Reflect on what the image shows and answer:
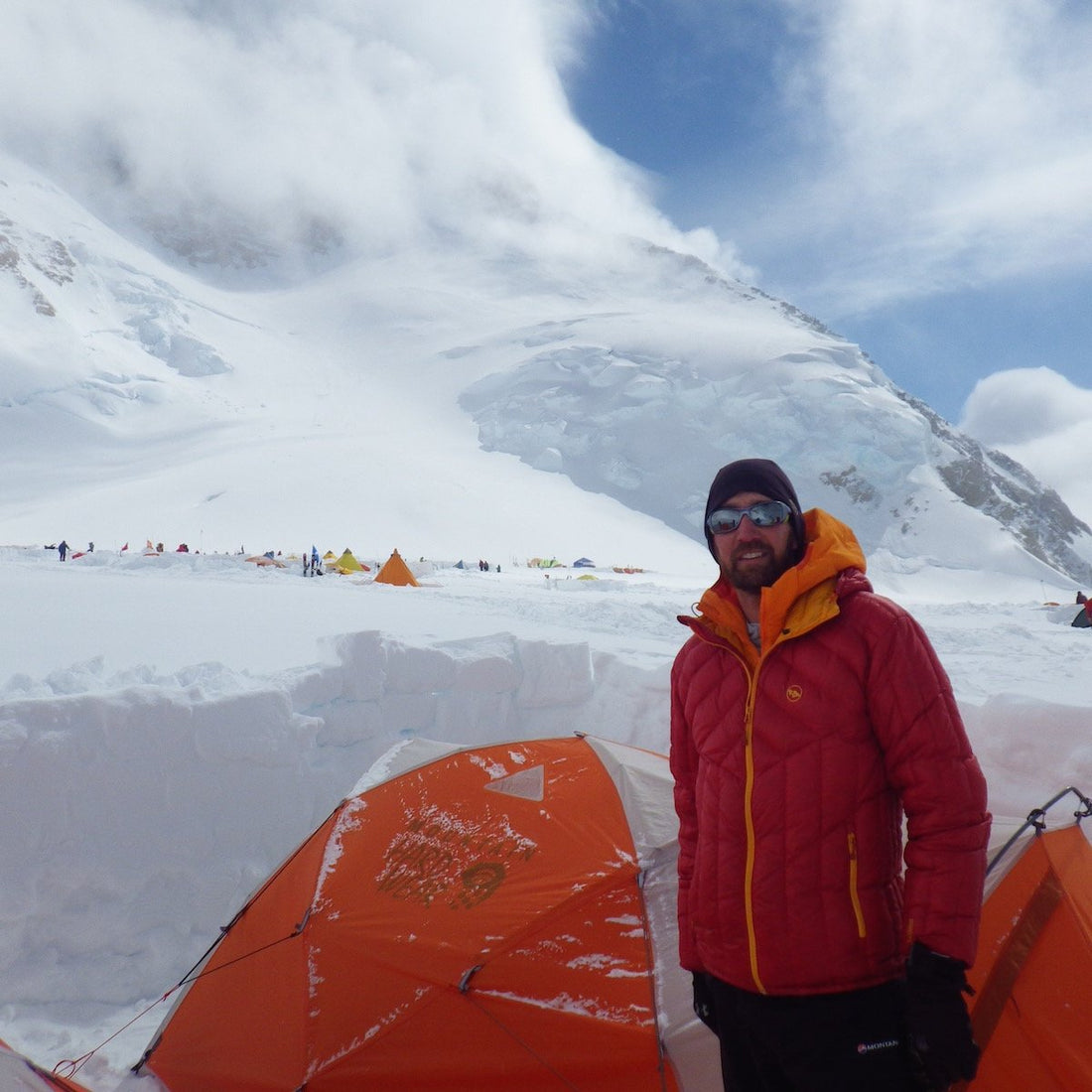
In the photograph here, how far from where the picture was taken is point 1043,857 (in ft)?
7.35

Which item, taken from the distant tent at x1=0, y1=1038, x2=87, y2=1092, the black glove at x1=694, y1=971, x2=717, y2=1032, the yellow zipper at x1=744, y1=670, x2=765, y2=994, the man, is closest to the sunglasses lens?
the man

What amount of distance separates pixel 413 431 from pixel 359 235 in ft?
318

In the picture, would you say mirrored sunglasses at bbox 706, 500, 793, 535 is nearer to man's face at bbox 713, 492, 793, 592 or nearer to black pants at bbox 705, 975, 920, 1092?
man's face at bbox 713, 492, 793, 592

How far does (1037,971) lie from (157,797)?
13.9ft

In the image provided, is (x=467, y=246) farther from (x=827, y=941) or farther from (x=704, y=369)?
(x=827, y=941)

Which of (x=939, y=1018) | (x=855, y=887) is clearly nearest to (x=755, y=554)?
(x=855, y=887)

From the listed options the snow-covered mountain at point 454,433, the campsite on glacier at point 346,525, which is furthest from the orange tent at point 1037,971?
the snow-covered mountain at point 454,433

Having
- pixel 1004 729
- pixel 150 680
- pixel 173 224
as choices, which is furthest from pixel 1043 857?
pixel 173 224

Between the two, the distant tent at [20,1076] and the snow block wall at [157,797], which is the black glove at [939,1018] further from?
the snow block wall at [157,797]

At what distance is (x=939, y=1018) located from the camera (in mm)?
1395

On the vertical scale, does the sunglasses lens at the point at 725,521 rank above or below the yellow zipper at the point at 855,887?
above

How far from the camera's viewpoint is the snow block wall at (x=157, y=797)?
3.64m

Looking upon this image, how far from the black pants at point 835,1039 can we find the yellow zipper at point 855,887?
0.14m

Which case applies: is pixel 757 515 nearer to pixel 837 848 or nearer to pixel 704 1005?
pixel 837 848
